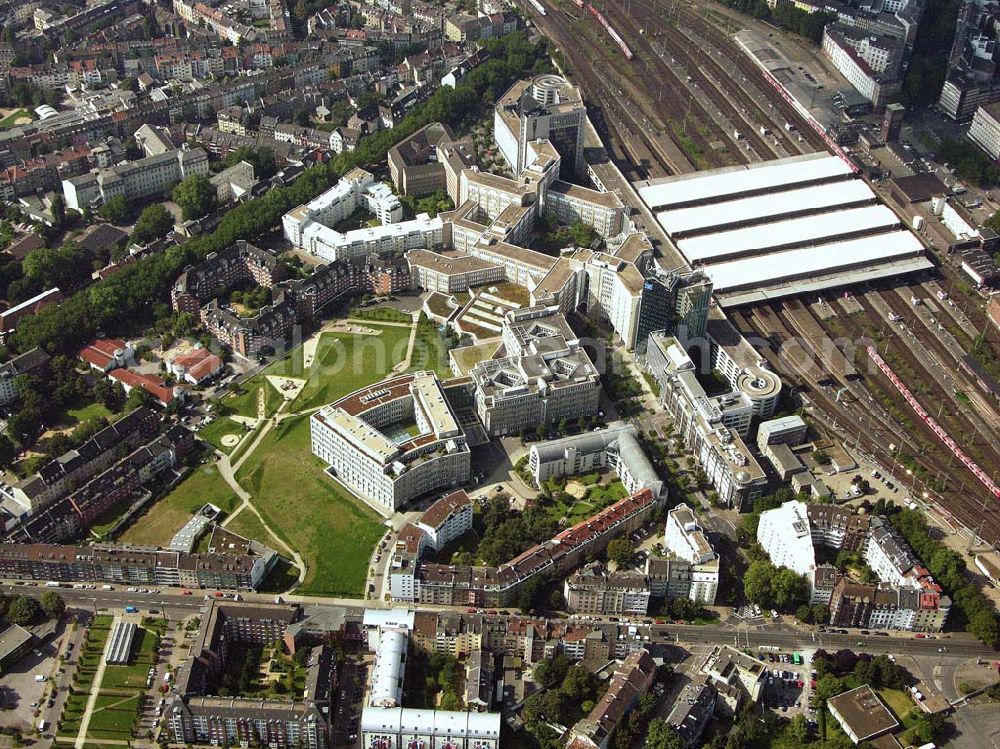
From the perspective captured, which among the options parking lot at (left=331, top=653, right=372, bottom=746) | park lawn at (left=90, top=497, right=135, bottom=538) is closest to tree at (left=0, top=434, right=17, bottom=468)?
park lawn at (left=90, top=497, right=135, bottom=538)

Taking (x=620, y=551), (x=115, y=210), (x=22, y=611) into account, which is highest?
(x=115, y=210)

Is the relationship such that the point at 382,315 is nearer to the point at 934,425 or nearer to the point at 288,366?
the point at 288,366

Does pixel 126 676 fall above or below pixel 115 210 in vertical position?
below

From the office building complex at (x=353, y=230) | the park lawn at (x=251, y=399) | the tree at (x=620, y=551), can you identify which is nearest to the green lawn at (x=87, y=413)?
the park lawn at (x=251, y=399)

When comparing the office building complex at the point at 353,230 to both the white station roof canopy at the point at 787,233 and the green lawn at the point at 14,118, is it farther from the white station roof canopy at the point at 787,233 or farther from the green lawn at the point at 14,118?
the green lawn at the point at 14,118

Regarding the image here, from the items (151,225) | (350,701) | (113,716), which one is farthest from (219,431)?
(151,225)

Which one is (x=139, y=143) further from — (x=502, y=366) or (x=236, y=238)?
(x=502, y=366)

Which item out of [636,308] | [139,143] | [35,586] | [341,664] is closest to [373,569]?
[341,664]
